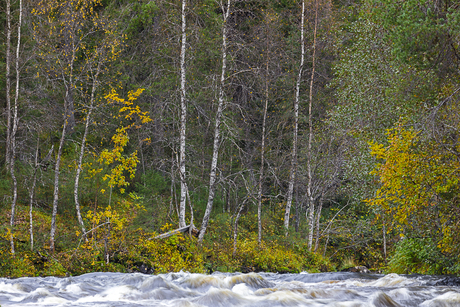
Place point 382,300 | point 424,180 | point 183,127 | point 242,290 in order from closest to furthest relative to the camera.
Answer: point 382,300 → point 242,290 → point 424,180 → point 183,127

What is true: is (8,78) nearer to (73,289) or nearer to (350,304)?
(73,289)

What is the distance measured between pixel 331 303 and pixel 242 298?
1576mm

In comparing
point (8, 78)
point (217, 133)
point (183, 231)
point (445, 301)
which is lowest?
point (445, 301)

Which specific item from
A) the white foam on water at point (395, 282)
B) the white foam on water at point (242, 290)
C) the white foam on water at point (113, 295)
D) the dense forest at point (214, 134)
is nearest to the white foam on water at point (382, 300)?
the white foam on water at point (395, 282)

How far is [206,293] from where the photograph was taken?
7.43 m

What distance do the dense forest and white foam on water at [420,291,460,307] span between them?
125 centimetres

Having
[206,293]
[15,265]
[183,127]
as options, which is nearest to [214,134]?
[183,127]

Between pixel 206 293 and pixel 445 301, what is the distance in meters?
4.17

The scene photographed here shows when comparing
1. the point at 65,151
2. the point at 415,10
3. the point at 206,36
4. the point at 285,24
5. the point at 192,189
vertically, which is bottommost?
the point at 192,189

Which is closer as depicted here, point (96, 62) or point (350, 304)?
point (350, 304)

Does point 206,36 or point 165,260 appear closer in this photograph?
point 165,260

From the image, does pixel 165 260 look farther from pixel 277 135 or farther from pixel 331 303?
pixel 277 135

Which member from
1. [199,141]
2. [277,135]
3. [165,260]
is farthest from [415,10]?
[277,135]

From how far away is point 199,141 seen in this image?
52.6 ft
